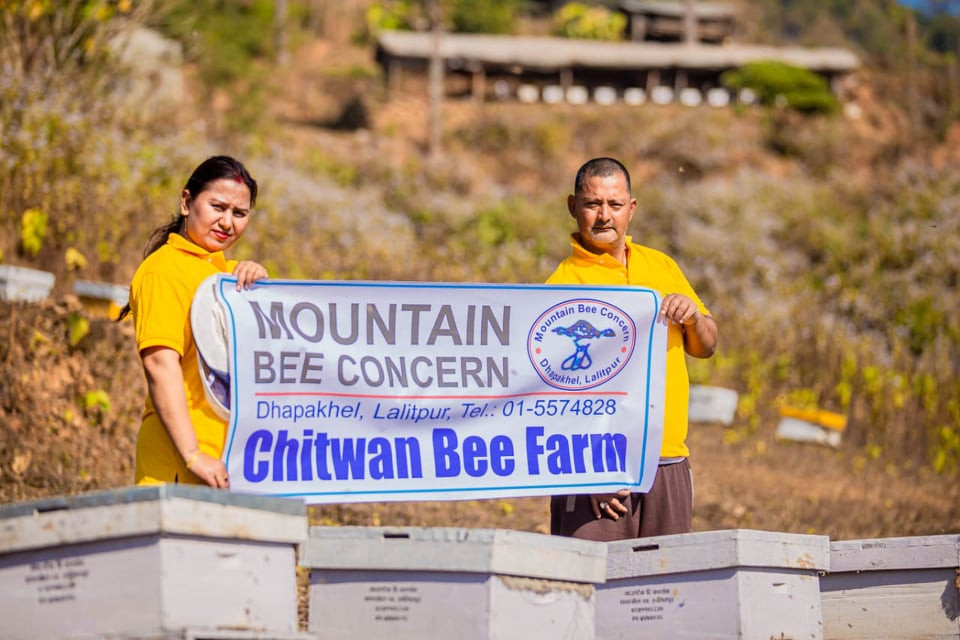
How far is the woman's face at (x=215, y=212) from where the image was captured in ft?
13.3

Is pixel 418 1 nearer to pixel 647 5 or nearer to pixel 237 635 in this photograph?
pixel 647 5

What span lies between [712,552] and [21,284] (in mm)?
5450

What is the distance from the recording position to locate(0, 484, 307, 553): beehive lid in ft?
11.3

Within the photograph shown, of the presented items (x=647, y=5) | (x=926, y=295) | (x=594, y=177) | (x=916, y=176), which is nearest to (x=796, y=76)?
(x=916, y=176)

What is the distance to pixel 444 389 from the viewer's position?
458 cm

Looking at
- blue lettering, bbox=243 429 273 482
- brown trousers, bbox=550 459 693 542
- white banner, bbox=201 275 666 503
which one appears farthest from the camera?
brown trousers, bbox=550 459 693 542

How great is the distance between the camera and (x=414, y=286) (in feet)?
14.9

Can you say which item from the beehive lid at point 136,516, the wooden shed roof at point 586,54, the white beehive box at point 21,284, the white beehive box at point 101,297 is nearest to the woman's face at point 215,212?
the beehive lid at point 136,516

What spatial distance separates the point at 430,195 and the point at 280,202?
7.65 metres

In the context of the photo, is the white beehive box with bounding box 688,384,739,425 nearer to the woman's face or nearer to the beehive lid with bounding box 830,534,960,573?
the beehive lid with bounding box 830,534,960,573

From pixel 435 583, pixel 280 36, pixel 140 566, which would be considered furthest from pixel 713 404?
pixel 280 36

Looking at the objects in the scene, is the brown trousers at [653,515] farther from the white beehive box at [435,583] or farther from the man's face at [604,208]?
the man's face at [604,208]

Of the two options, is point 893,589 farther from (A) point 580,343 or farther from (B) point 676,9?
(B) point 676,9

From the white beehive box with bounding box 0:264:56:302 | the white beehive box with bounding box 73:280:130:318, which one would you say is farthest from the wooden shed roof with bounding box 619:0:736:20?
the white beehive box with bounding box 0:264:56:302
